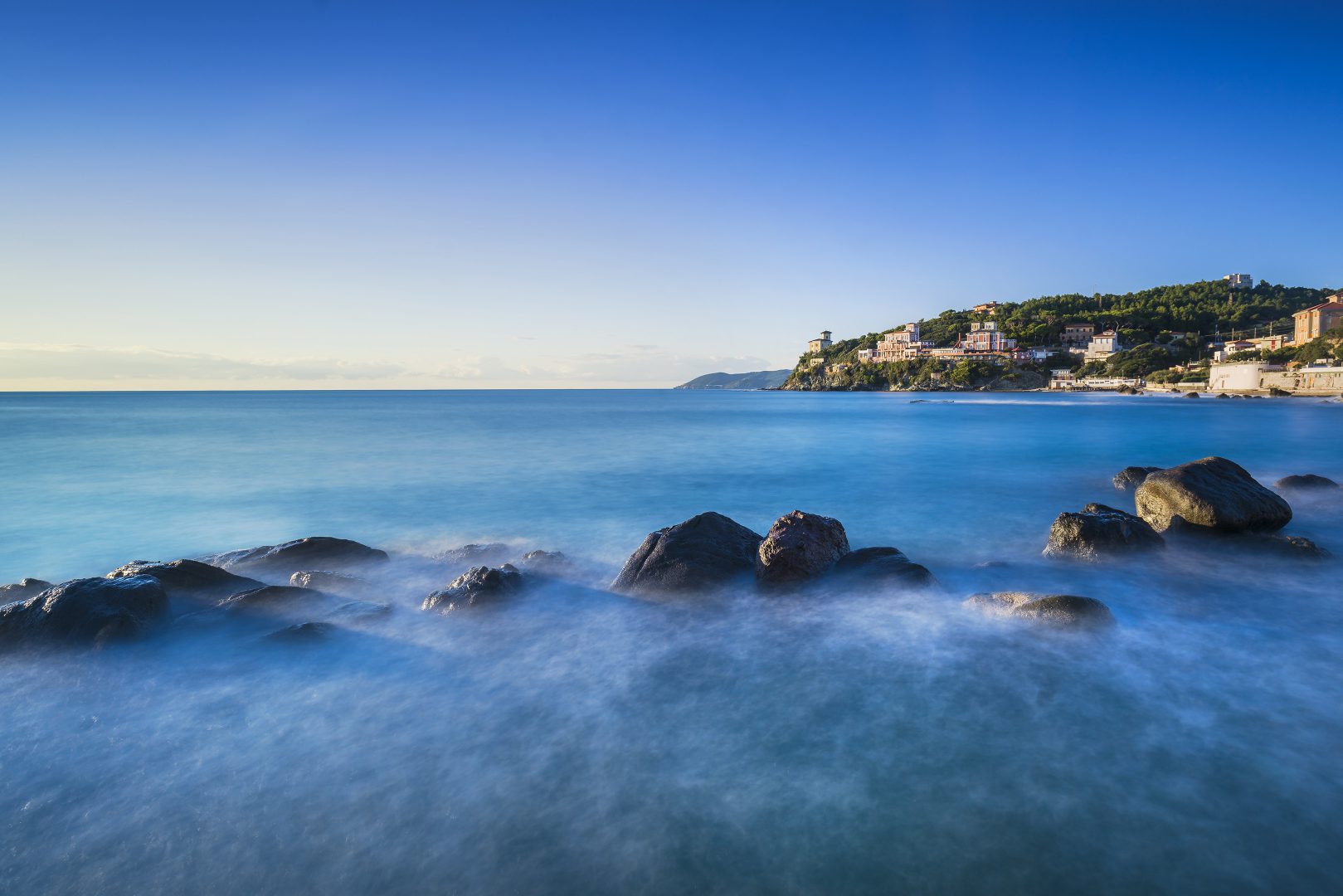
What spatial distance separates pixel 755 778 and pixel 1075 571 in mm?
6966

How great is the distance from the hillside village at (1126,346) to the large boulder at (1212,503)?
258 feet

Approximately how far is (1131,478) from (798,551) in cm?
1239

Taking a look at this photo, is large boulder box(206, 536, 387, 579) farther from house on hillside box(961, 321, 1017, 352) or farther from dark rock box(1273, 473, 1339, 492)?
house on hillside box(961, 321, 1017, 352)

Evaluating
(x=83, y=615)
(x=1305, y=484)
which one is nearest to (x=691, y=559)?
(x=83, y=615)

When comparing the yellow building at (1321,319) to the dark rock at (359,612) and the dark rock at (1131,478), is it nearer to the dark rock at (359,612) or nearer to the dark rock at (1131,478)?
the dark rock at (1131,478)

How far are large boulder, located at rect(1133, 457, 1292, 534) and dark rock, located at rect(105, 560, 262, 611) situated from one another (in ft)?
47.0

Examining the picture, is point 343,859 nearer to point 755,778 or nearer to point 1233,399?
point 755,778

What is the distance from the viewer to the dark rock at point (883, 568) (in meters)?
8.48

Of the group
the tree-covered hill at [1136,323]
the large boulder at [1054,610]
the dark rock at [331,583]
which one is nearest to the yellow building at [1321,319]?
the tree-covered hill at [1136,323]

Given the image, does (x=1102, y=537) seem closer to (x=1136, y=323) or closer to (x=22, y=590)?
(x=22, y=590)

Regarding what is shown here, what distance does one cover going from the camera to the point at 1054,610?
6.96m

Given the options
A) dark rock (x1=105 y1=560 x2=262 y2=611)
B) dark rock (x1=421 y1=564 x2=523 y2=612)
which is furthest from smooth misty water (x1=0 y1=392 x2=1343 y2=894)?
dark rock (x1=105 y1=560 x2=262 y2=611)

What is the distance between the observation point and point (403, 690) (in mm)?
5969

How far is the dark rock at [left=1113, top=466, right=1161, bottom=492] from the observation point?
619 inches
